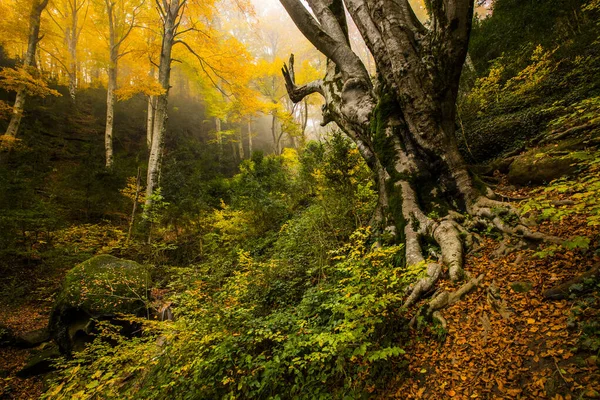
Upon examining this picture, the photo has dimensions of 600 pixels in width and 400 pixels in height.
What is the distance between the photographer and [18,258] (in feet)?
22.8

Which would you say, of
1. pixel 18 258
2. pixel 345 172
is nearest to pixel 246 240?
pixel 345 172

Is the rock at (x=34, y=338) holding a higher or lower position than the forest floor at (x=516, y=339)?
higher

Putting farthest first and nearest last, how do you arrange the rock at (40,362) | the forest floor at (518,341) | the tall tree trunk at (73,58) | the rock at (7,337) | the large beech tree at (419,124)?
the tall tree trunk at (73,58) → the rock at (7,337) → the rock at (40,362) → the large beech tree at (419,124) → the forest floor at (518,341)

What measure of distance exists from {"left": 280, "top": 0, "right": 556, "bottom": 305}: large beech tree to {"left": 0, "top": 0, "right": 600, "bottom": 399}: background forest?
0.25m

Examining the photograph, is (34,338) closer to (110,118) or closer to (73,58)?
(110,118)

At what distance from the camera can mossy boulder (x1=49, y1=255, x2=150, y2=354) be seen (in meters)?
4.79

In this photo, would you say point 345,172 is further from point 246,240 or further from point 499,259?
point 246,240

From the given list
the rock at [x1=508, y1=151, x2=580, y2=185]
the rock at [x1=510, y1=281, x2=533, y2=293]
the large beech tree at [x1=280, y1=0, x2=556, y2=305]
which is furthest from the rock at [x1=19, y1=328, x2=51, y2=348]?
the rock at [x1=508, y1=151, x2=580, y2=185]

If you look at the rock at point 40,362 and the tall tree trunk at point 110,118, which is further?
the tall tree trunk at point 110,118

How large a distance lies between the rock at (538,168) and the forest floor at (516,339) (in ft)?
3.68

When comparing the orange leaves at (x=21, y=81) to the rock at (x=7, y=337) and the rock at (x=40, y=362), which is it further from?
the rock at (x=40, y=362)

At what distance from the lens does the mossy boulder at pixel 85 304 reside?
189 inches

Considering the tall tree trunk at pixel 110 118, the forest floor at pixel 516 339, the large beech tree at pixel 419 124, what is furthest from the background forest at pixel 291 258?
the large beech tree at pixel 419 124

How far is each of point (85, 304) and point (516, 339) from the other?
265 inches
